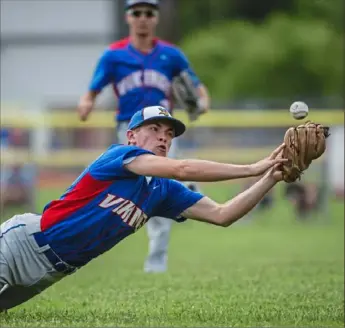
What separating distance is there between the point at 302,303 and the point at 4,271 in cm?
213

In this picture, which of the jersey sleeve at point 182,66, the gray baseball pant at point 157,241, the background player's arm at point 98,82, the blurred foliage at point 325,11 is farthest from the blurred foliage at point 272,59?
the gray baseball pant at point 157,241

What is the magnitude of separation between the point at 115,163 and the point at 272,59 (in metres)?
32.5

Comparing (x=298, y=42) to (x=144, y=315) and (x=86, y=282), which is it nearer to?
(x=86, y=282)

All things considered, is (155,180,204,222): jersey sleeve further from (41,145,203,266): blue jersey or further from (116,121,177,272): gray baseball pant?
(116,121,177,272): gray baseball pant

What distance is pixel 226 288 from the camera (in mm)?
8547

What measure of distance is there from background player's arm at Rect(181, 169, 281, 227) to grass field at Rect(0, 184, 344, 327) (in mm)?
593

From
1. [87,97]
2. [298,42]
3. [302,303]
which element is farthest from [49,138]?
[298,42]

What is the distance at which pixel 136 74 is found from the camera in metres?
10.2

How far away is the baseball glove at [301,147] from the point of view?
6.17 metres

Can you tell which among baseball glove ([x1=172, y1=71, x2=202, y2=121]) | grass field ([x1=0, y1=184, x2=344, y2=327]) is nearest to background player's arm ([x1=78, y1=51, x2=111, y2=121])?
baseball glove ([x1=172, y1=71, x2=202, y2=121])

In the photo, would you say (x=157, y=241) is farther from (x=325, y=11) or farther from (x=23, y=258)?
(x=325, y=11)

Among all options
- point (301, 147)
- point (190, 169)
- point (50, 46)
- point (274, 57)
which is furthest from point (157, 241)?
point (274, 57)

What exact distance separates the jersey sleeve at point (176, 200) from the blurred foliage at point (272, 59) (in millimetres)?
31672

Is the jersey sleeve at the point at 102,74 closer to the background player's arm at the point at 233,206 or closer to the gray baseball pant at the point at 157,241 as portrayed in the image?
the gray baseball pant at the point at 157,241
